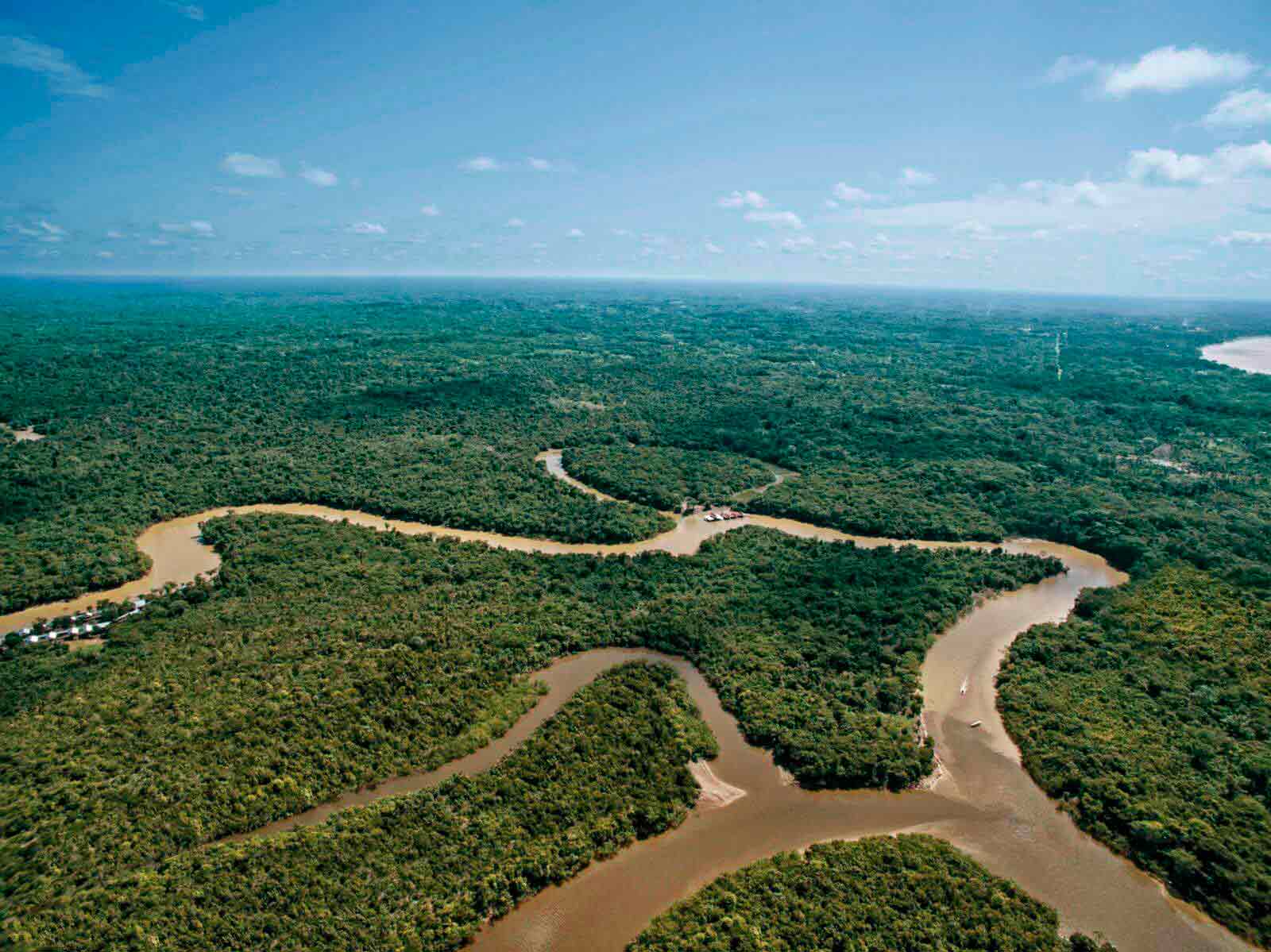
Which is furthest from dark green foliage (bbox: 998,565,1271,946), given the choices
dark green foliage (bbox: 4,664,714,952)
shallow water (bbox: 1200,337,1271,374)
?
shallow water (bbox: 1200,337,1271,374)

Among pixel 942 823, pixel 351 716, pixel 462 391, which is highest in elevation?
pixel 462 391

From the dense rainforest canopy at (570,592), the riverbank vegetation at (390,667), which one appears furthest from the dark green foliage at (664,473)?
the riverbank vegetation at (390,667)

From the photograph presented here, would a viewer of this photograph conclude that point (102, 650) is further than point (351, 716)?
Yes

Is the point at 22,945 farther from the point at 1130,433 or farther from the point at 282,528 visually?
the point at 1130,433

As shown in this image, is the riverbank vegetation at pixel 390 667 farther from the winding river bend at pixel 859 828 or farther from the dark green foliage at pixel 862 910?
the dark green foliage at pixel 862 910

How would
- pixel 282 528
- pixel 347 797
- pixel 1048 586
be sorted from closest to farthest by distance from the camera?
pixel 347 797
pixel 1048 586
pixel 282 528

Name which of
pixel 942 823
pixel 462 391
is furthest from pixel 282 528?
pixel 462 391

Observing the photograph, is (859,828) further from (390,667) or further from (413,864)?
(390,667)

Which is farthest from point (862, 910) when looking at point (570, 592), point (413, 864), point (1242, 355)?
point (1242, 355)
